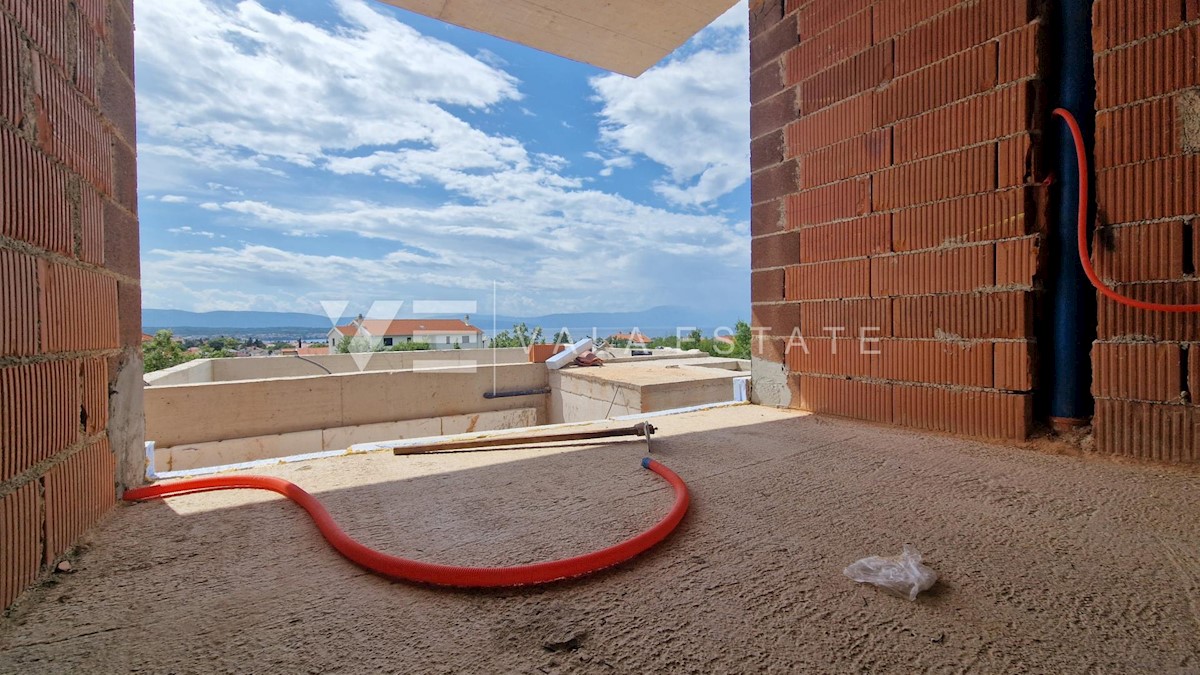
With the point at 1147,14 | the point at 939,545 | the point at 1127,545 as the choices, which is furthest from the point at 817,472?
the point at 1147,14

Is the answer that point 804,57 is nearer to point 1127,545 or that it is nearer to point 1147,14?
point 1147,14

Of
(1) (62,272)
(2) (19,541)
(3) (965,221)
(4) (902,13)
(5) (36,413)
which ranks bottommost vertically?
(2) (19,541)

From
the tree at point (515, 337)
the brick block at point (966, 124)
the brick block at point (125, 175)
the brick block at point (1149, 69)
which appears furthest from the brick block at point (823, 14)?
the tree at point (515, 337)

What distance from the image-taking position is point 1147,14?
1.72m

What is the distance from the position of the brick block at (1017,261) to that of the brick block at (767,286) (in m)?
1.11

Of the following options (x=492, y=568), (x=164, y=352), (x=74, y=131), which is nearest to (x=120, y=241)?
(x=74, y=131)

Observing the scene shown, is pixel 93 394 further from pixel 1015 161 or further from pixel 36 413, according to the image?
pixel 1015 161

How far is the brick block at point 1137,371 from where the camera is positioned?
5.61 ft

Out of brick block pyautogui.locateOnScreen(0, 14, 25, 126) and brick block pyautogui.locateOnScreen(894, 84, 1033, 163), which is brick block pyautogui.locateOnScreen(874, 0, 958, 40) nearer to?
brick block pyautogui.locateOnScreen(894, 84, 1033, 163)

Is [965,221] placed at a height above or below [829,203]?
below

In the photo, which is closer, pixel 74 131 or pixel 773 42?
pixel 74 131

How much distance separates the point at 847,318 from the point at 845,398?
0.43 m

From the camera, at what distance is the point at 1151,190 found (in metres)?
1.73

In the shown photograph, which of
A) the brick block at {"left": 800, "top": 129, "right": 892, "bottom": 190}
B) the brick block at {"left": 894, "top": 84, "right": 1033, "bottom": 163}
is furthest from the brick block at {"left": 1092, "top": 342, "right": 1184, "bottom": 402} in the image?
the brick block at {"left": 800, "top": 129, "right": 892, "bottom": 190}
